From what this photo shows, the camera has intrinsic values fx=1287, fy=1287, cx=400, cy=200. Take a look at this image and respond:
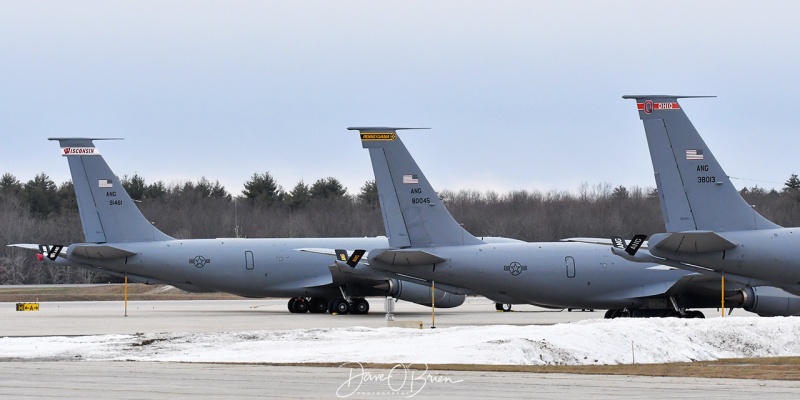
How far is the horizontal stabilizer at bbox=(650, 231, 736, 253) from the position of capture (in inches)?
1457

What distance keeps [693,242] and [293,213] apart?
99.5 meters

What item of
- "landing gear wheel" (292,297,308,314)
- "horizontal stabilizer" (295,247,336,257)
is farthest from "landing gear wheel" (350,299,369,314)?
"landing gear wheel" (292,297,308,314)

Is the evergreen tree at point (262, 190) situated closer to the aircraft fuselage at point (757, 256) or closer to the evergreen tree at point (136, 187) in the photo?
the evergreen tree at point (136, 187)

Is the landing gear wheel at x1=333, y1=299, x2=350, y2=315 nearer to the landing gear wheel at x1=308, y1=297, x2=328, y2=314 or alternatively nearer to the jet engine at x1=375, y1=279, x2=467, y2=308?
the landing gear wheel at x1=308, y1=297, x2=328, y2=314

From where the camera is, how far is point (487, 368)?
83.9 ft

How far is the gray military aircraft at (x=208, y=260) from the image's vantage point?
56406 millimetres

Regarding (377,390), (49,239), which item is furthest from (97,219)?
(49,239)

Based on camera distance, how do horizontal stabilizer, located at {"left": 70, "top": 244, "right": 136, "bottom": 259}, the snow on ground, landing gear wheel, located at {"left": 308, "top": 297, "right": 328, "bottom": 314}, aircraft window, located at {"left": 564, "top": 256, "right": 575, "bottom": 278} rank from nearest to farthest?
the snow on ground → aircraft window, located at {"left": 564, "top": 256, "right": 575, "bottom": 278} → horizontal stabilizer, located at {"left": 70, "top": 244, "right": 136, "bottom": 259} → landing gear wheel, located at {"left": 308, "top": 297, "right": 328, "bottom": 314}

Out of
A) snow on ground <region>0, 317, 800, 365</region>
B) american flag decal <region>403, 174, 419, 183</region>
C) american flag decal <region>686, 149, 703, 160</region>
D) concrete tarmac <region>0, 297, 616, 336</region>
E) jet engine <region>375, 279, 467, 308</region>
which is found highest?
american flag decal <region>403, 174, 419, 183</region>

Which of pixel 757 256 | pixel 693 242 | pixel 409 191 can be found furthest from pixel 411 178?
pixel 757 256

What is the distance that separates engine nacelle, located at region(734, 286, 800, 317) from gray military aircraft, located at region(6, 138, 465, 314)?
14.0 meters

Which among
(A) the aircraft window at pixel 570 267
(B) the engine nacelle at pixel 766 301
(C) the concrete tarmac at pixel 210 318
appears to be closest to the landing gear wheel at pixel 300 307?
(C) the concrete tarmac at pixel 210 318

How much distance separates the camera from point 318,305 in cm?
6103

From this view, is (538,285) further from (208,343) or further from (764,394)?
(764,394)
